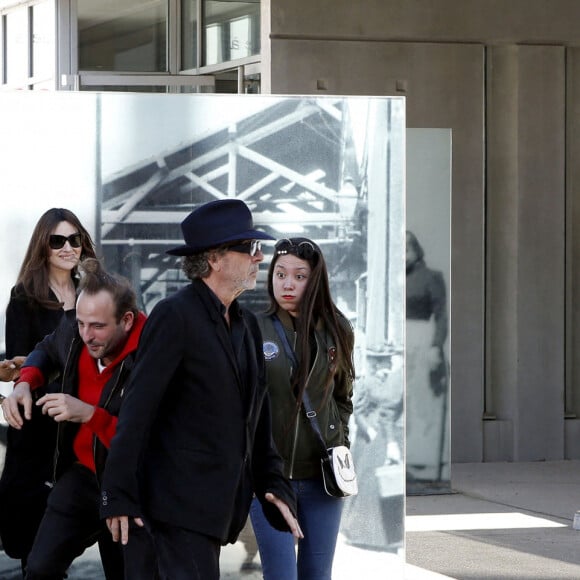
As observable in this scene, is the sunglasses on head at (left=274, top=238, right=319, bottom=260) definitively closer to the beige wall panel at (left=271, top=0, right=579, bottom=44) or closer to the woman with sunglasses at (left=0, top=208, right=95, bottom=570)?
the woman with sunglasses at (left=0, top=208, right=95, bottom=570)

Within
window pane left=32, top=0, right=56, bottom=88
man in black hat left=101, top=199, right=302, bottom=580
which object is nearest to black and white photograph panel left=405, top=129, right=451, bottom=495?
man in black hat left=101, top=199, right=302, bottom=580

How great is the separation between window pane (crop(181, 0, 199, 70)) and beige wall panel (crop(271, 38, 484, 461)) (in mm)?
2957

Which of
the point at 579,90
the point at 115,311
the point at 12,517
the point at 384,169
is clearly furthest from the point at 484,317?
the point at 115,311

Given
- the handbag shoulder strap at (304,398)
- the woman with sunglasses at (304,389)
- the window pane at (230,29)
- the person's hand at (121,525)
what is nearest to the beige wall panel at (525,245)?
the window pane at (230,29)

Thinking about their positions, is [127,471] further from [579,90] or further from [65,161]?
[579,90]

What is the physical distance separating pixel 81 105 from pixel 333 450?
6.52ft

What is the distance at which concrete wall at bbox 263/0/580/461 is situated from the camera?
10.8 m

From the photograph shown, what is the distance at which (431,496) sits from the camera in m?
9.25

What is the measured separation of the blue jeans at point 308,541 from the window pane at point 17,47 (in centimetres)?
1169

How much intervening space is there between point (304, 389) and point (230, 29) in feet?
27.5

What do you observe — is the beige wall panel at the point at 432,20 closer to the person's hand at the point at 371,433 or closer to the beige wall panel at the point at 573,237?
the beige wall panel at the point at 573,237

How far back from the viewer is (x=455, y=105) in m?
10.9

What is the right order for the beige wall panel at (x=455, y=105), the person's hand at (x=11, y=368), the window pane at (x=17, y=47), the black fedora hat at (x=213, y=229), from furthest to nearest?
the window pane at (x=17, y=47), the beige wall panel at (x=455, y=105), the person's hand at (x=11, y=368), the black fedora hat at (x=213, y=229)

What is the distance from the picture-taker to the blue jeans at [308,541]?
186 inches
